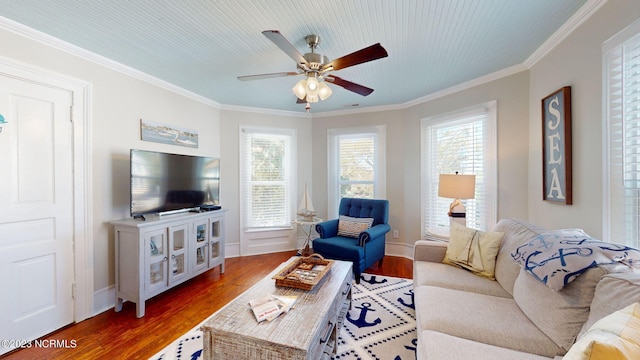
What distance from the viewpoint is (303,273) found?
74.2 inches

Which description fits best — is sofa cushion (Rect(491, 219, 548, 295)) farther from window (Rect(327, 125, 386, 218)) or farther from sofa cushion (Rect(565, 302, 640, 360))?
window (Rect(327, 125, 386, 218))

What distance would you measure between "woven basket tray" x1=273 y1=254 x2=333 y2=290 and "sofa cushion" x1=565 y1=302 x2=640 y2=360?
1277mm

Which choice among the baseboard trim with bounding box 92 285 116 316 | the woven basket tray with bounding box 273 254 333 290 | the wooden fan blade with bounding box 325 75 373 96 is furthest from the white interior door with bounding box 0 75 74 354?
the wooden fan blade with bounding box 325 75 373 96

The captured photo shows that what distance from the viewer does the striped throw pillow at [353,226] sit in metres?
3.38

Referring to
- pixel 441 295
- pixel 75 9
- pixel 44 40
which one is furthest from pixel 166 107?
pixel 441 295

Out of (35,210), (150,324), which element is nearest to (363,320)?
(150,324)

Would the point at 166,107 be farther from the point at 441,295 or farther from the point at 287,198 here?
the point at 441,295

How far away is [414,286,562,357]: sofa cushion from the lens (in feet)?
3.99

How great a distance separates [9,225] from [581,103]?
435 centimetres

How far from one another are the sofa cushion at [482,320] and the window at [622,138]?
82 cm

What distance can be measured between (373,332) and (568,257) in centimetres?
140

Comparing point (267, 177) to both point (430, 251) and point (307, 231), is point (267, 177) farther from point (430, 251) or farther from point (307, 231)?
point (430, 251)

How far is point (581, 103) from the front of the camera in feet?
5.99

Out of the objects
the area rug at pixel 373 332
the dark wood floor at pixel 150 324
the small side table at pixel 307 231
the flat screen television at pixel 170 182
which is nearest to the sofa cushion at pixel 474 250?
the area rug at pixel 373 332
